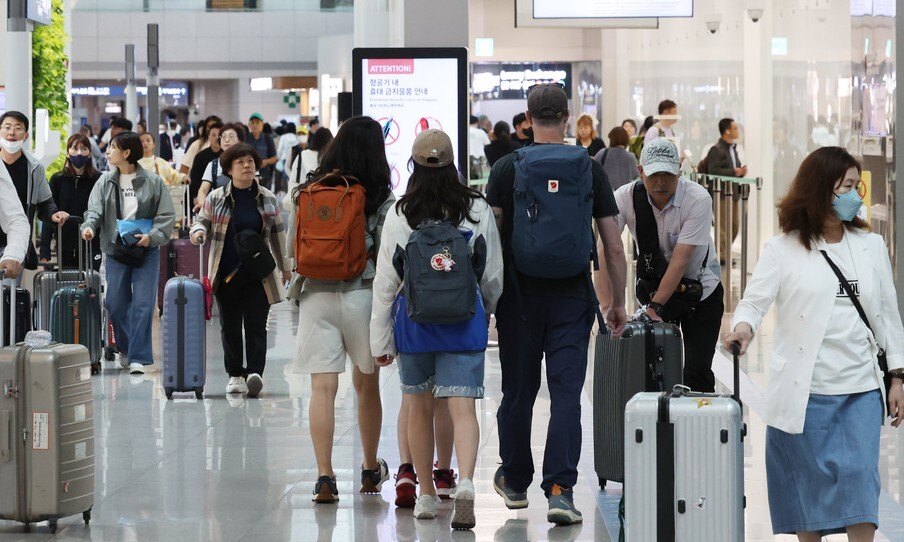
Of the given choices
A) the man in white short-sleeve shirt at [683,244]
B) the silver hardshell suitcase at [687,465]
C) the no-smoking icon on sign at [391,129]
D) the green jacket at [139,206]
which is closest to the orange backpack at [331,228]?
the man in white short-sleeve shirt at [683,244]

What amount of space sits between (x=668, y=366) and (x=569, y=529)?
0.72 meters

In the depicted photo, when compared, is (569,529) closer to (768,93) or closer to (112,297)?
(112,297)

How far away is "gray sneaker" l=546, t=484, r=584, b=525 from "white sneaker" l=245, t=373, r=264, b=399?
3576 mm

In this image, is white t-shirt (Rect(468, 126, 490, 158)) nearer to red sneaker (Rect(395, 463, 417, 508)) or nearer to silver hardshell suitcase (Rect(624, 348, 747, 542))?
red sneaker (Rect(395, 463, 417, 508))

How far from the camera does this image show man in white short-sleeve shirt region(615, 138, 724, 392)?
594cm

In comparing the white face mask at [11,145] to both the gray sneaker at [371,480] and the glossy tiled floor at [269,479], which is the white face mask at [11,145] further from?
the gray sneaker at [371,480]

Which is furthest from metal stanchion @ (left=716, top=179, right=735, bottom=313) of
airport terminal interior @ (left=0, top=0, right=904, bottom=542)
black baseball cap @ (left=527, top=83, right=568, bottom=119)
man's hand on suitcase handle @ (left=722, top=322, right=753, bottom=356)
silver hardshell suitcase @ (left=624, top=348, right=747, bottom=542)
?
silver hardshell suitcase @ (left=624, top=348, right=747, bottom=542)

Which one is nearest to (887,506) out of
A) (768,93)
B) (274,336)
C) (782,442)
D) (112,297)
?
(782,442)

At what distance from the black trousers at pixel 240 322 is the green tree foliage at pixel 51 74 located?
11.9 metres

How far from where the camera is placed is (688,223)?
19.5ft

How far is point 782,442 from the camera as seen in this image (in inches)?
178

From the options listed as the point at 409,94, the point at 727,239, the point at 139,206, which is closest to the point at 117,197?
the point at 139,206

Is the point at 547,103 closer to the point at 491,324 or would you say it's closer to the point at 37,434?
the point at 37,434

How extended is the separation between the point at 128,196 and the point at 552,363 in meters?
4.71
